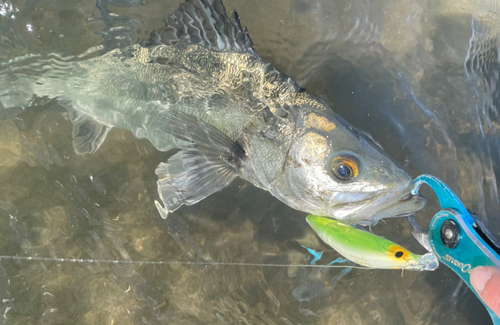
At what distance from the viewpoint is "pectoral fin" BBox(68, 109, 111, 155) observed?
276 cm

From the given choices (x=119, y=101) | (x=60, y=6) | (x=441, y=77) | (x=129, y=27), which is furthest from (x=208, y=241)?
(x=441, y=77)

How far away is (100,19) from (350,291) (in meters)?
3.03

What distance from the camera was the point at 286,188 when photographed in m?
2.04

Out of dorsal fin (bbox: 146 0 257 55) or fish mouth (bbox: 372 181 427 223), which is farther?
dorsal fin (bbox: 146 0 257 55)

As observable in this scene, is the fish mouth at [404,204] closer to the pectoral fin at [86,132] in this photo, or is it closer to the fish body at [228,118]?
the fish body at [228,118]

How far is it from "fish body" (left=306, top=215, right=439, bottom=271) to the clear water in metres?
0.90

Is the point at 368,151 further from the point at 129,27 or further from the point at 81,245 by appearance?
the point at 81,245

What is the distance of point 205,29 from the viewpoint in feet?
6.84

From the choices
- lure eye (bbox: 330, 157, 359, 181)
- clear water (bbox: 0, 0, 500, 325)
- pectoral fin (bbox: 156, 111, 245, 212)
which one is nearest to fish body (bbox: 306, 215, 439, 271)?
lure eye (bbox: 330, 157, 359, 181)

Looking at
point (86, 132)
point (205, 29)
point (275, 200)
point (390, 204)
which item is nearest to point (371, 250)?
point (390, 204)

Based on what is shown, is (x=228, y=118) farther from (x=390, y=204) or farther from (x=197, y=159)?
(x=390, y=204)

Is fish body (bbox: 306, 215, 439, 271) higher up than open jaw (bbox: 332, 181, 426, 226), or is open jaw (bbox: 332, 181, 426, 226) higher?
open jaw (bbox: 332, 181, 426, 226)

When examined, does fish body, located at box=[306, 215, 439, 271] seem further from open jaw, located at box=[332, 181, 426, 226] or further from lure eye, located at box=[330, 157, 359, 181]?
lure eye, located at box=[330, 157, 359, 181]

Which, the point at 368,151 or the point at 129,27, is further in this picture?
the point at 129,27
